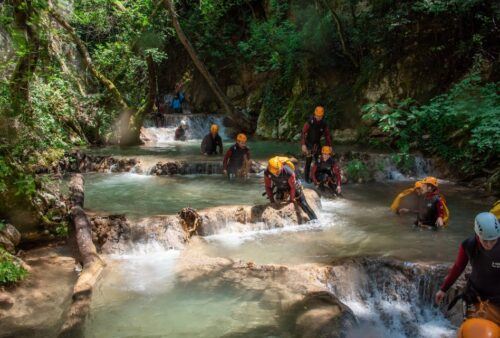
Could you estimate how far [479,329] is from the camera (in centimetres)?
332

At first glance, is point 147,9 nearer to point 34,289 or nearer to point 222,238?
point 222,238

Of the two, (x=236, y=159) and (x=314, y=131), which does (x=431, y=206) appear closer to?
(x=314, y=131)

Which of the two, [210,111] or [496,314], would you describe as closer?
[496,314]

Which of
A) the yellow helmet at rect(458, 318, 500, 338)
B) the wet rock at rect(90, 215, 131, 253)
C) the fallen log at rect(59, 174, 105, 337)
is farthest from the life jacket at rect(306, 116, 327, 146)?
the yellow helmet at rect(458, 318, 500, 338)

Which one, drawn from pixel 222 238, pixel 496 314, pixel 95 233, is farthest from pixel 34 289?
pixel 496 314

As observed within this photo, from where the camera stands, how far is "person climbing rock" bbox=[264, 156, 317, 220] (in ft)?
25.8

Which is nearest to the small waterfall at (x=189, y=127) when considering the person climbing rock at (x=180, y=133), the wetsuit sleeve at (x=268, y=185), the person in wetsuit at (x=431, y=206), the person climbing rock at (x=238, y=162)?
the person climbing rock at (x=180, y=133)

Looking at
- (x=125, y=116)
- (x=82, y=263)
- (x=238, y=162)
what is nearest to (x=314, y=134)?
(x=238, y=162)

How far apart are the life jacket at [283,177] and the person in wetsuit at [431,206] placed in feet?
7.40

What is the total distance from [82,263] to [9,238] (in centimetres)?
105

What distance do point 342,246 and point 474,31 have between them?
34.0 ft

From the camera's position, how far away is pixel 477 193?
10.3 m

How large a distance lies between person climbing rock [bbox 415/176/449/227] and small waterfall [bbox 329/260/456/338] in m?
1.80

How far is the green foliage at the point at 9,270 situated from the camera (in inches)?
205
